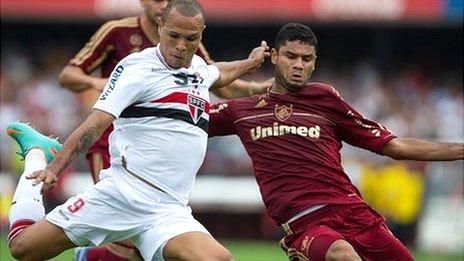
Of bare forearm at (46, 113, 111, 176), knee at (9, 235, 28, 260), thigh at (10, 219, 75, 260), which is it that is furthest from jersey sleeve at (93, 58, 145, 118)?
knee at (9, 235, 28, 260)

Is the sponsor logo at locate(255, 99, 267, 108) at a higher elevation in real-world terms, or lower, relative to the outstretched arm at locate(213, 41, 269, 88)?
lower

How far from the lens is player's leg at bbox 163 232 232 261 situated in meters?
8.25

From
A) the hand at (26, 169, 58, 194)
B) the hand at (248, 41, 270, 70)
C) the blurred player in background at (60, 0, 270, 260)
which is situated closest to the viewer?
the hand at (26, 169, 58, 194)

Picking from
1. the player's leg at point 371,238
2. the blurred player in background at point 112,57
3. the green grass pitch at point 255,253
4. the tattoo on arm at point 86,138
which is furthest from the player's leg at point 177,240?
the green grass pitch at point 255,253

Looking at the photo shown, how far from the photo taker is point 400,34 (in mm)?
26625

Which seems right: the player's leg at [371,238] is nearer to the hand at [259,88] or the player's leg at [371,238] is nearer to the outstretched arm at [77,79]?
the hand at [259,88]

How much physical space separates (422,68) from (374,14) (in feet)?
7.27

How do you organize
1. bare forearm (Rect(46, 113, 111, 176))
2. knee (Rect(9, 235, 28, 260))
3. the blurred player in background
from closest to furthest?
1. bare forearm (Rect(46, 113, 111, 176))
2. knee (Rect(9, 235, 28, 260))
3. the blurred player in background

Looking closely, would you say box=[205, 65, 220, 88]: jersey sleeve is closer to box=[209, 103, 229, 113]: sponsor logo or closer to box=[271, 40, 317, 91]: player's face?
box=[209, 103, 229, 113]: sponsor logo

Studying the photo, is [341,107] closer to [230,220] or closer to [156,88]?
[156,88]

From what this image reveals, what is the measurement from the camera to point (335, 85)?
23500 mm

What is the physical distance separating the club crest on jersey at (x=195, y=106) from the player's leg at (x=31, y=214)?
1119mm

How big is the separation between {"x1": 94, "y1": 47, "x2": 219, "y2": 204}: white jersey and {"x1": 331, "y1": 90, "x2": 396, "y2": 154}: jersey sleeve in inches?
43.7

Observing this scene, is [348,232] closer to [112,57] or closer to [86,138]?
[86,138]
